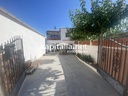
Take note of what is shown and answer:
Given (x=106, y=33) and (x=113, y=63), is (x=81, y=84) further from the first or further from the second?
(x=106, y=33)

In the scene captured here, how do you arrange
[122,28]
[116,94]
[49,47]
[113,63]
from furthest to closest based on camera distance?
1. [49,47]
2. [122,28]
3. [113,63]
4. [116,94]

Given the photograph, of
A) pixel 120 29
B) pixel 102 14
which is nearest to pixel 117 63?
pixel 102 14

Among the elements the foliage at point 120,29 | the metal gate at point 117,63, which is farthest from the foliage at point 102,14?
the metal gate at point 117,63

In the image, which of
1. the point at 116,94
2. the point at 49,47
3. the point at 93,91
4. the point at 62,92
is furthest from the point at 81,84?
the point at 49,47

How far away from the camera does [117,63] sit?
4707 mm

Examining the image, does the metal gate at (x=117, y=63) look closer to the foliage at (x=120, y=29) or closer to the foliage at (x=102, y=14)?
the foliage at (x=102, y=14)

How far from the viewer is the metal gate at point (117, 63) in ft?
13.6

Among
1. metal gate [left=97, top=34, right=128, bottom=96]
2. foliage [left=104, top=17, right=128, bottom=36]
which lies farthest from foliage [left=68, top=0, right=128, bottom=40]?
metal gate [left=97, top=34, right=128, bottom=96]

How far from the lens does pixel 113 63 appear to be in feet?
16.5

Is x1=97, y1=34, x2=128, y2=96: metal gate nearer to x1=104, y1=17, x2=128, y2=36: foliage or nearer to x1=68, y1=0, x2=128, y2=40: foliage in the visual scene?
x1=68, y1=0, x2=128, y2=40: foliage

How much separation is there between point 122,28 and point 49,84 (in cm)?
529

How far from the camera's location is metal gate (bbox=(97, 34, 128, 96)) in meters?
4.15

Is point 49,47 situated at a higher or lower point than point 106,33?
lower

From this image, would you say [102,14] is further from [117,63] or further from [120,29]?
[117,63]
